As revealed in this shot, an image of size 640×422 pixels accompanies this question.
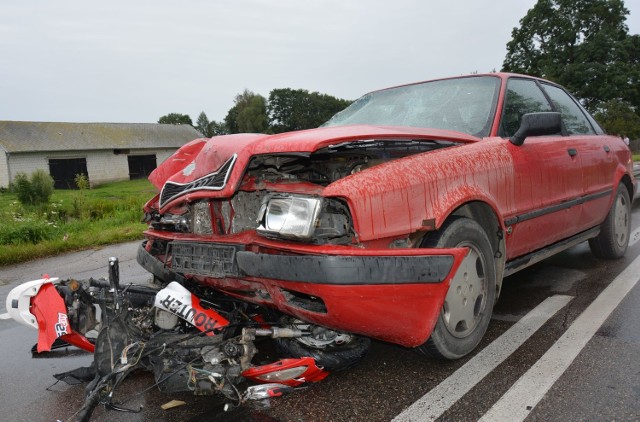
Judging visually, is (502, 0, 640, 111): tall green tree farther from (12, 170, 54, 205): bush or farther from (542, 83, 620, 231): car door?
(542, 83, 620, 231): car door

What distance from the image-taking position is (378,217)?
232 centimetres

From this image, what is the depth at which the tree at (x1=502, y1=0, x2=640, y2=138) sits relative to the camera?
4350 centimetres

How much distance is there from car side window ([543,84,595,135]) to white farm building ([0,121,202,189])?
39.3m

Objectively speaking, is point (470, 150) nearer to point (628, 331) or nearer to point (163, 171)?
point (628, 331)

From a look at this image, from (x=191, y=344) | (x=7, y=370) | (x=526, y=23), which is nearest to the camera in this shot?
(x=191, y=344)

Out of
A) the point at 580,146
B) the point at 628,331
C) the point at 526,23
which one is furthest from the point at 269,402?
the point at 526,23

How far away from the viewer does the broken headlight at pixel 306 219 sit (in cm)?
227

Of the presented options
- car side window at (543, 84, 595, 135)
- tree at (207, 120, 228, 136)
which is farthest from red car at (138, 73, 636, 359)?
tree at (207, 120, 228, 136)

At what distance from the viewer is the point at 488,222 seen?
310cm

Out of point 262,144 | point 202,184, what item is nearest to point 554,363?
point 262,144

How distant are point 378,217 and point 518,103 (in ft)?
7.08

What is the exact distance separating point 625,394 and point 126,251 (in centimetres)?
655

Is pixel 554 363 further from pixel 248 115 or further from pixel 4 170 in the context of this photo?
pixel 248 115

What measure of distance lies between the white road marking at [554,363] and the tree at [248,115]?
59.3 metres
